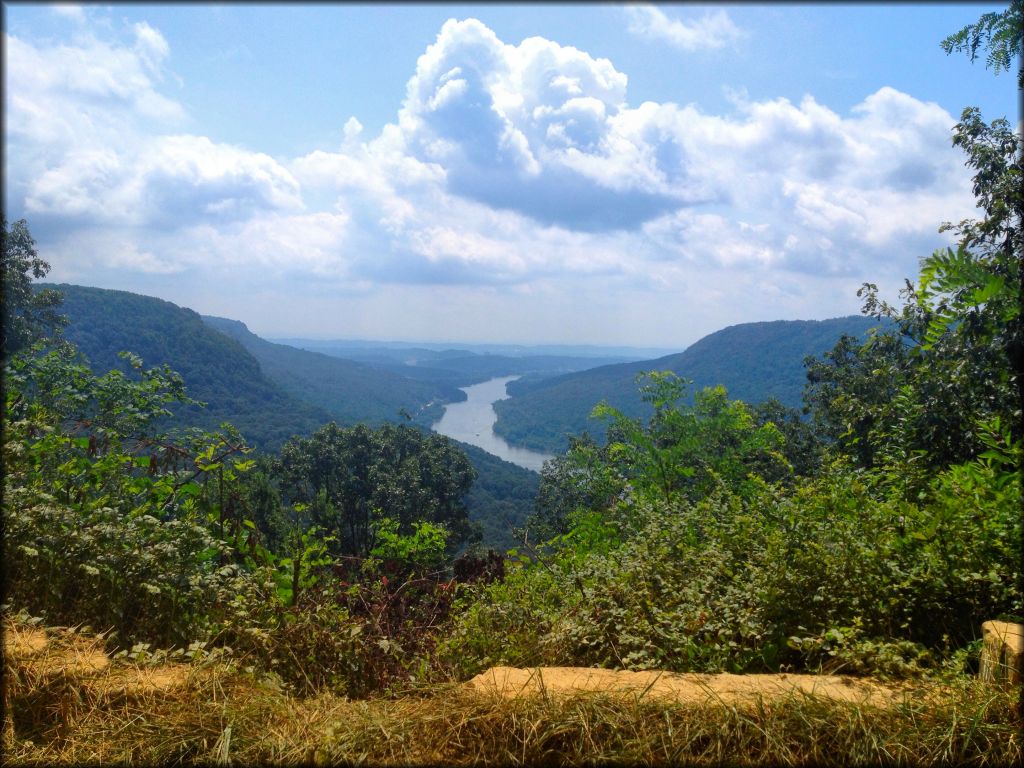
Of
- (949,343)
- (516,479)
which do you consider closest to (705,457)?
(949,343)

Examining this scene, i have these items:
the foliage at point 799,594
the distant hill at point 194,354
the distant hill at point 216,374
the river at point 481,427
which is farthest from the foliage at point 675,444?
the river at point 481,427

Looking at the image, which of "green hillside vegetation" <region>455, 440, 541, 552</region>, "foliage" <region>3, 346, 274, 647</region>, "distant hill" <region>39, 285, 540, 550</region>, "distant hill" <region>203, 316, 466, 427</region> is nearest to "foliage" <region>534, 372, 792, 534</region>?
"foliage" <region>3, 346, 274, 647</region>

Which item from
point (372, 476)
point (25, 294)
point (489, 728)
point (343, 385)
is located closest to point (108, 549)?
point (489, 728)

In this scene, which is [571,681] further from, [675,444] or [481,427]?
[481,427]

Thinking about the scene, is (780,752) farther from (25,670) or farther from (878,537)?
(25,670)

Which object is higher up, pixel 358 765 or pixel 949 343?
pixel 949 343

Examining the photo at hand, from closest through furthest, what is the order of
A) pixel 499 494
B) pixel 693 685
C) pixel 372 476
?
pixel 693 685, pixel 372 476, pixel 499 494
